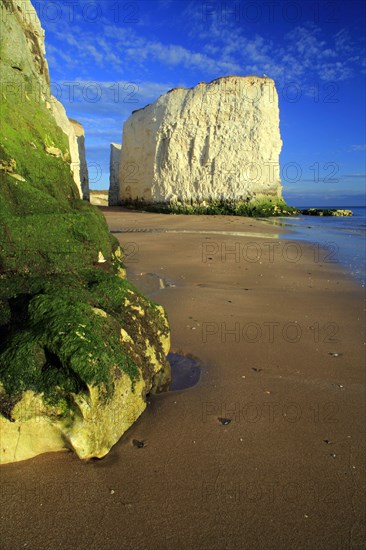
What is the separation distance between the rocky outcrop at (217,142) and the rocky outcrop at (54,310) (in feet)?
62.1

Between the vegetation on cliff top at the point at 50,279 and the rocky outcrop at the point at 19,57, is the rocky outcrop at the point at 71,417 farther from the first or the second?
the rocky outcrop at the point at 19,57

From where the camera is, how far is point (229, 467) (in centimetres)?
177

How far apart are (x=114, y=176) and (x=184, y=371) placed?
92.0 feet

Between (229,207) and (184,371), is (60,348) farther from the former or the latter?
(229,207)

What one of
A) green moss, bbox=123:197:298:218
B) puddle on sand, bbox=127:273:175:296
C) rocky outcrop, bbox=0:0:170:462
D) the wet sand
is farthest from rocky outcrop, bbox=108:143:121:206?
the wet sand

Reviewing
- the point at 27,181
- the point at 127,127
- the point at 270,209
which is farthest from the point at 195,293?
the point at 127,127

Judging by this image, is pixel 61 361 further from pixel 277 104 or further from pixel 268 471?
pixel 277 104

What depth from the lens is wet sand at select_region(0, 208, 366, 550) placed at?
4.70 ft

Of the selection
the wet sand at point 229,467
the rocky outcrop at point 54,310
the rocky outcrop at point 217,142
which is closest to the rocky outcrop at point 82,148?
the rocky outcrop at point 217,142

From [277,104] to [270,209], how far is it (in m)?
6.45

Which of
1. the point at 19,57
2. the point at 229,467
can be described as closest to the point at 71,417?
the point at 229,467

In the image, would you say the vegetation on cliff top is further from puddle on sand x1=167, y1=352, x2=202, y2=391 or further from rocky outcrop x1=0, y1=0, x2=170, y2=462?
puddle on sand x1=167, y1=352, x2=202, y2=391

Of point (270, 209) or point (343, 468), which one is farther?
point (270, 209)

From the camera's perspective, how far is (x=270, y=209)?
22.8m
